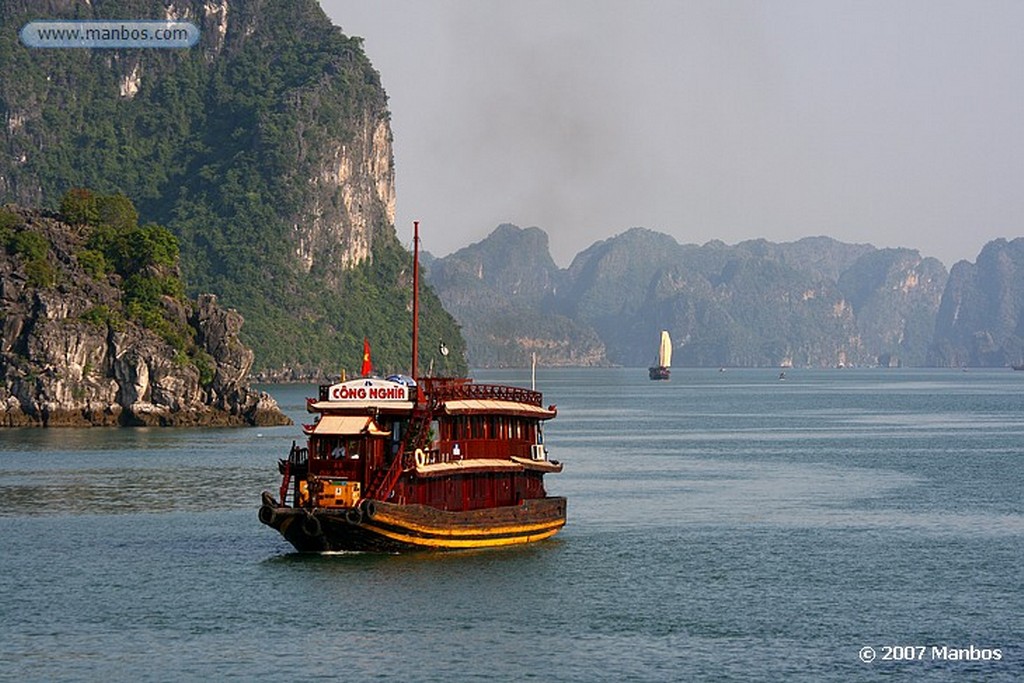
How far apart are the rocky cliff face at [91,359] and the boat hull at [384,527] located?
8187 cm


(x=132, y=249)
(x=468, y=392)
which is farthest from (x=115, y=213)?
(x=468, y=392)

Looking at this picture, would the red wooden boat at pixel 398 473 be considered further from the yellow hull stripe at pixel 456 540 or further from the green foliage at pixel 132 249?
the green foliage at pixel 132 249

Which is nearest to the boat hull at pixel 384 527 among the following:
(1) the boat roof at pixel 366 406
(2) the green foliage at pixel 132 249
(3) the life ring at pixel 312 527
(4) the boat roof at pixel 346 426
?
(3) the life ring at pixel 312 527

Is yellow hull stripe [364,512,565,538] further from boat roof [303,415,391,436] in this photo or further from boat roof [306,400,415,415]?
boat roof [306,400,415,415]

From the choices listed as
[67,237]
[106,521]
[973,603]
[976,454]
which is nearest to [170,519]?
[106,521]

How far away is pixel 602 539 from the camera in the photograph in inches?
2591

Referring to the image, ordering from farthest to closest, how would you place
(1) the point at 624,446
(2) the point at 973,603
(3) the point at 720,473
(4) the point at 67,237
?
1. (4) the point at 67,237
2. (1) the point at 624,446
3. (3) the point at 720,473
4. (2) the point at 973,603

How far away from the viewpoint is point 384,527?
2231 inches

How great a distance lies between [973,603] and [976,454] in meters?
61.1

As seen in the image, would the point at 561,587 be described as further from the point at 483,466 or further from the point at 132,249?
the point at 132,249

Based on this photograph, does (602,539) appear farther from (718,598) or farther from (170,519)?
(170,519)

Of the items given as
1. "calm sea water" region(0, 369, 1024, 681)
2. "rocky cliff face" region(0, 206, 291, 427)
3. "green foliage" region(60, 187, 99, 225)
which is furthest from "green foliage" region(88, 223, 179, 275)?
"calm sea water" region(0, 369, 1024, 681)

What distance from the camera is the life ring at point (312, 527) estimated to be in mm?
56844

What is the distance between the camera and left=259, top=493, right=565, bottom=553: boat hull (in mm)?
56500
